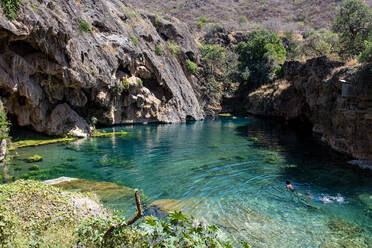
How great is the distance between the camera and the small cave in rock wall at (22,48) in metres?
21.6

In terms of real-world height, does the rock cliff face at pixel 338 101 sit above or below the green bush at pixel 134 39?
below

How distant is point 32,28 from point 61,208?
1885 cm

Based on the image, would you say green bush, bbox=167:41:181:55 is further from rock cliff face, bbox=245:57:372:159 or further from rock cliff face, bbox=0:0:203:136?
rock cliff face, bbox=245:57:372:159

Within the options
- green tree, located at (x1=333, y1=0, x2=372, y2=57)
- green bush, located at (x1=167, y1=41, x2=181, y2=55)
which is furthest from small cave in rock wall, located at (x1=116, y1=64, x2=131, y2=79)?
green tree, located at (x1=333, y1=0, x2=372, y2=57)

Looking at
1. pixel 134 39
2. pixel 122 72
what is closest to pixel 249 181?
pixel 122 72

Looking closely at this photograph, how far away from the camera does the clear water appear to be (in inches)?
334

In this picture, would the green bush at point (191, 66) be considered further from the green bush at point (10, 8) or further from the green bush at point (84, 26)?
the green bush at point (10, 8)

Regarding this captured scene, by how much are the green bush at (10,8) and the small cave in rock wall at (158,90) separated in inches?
921

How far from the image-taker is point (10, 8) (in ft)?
59.8

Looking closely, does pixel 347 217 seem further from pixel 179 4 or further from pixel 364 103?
pixel 179 4

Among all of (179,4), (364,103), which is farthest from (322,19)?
(364,103)

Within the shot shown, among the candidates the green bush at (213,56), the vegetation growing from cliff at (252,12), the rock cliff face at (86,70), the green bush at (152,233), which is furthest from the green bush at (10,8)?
the vegetation growing from cliff at (252,12)

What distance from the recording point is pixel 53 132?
81.8ft

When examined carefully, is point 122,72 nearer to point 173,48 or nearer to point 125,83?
point 125,83
